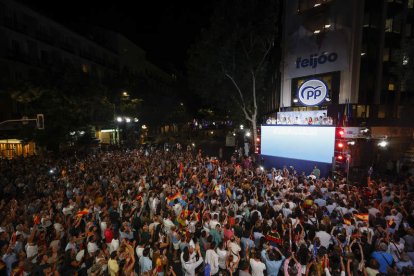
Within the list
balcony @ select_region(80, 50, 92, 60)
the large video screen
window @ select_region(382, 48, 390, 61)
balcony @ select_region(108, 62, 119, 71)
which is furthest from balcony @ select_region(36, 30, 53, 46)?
window @ select_region(382, 48, 390, 61)

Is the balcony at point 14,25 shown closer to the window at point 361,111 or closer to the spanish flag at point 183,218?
the spanish flag at point 183,218

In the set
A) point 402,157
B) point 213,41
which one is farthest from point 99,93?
point 402,157

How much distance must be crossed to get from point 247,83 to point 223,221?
19.8 m

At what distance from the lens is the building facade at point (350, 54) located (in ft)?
59.2

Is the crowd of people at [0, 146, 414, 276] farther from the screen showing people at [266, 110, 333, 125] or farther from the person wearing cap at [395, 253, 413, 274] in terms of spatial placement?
the screen showing people at [266, 110, 333, 125]

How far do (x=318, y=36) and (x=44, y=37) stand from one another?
28622 millimetres

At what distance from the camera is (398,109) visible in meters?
23.4

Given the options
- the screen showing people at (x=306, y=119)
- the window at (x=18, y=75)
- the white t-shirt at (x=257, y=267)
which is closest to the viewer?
the white t-shirt at (x=257, y=267)

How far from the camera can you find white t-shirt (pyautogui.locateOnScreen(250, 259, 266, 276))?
4.57 meters

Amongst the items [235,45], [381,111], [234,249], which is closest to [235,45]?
A: [235,45]

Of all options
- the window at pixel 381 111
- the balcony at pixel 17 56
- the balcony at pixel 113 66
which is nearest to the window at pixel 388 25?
the window at pixel 381 111

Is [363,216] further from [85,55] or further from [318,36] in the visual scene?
[85,55]

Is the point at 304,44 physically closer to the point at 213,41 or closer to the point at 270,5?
the point at 270,5

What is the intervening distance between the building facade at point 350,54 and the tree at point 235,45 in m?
2.17
